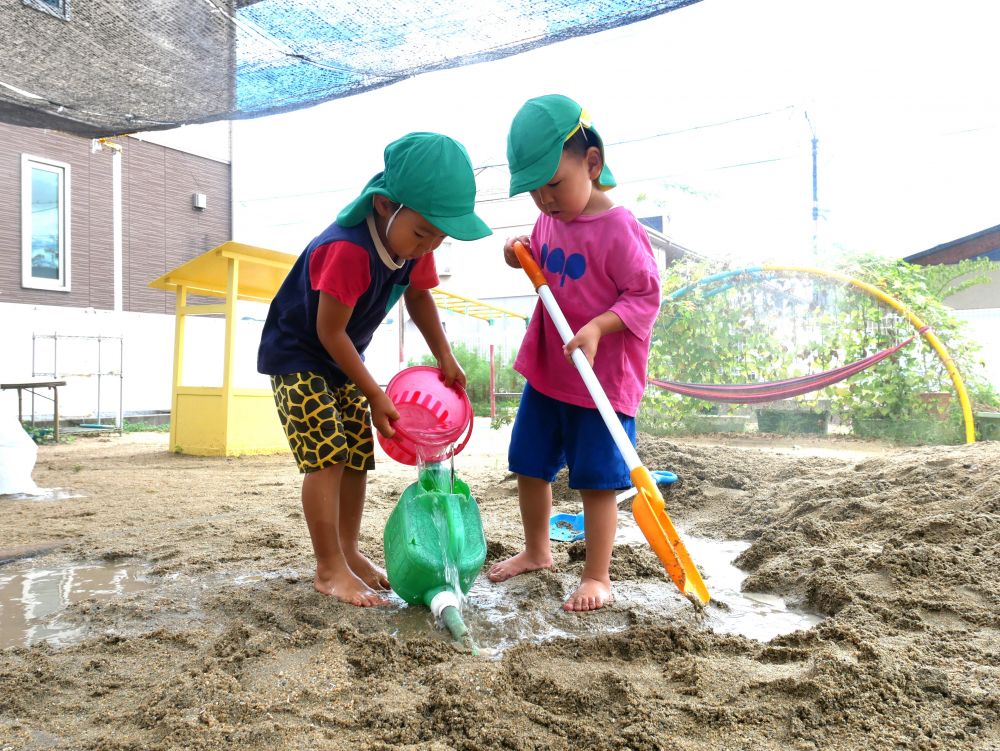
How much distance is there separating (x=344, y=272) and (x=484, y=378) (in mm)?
8912

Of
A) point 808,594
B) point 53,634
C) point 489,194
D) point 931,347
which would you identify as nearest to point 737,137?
point 489,194

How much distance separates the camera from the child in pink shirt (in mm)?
1881

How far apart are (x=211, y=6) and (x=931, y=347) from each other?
204 inches

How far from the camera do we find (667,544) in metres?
1.72

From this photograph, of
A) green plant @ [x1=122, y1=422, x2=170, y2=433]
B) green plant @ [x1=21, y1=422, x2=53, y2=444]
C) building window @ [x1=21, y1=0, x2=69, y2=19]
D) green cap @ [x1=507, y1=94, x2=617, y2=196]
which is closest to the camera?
green cap @ [x1=507, y1=94, x2=617, y2=196]

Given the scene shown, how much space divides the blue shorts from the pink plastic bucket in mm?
181

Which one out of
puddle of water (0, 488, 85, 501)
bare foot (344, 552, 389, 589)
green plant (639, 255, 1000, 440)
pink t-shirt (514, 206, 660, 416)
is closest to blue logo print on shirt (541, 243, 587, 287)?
pink t-shirt (514, 206, 660, 416)

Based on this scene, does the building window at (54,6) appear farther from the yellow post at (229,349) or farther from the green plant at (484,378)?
the green plant at (484,378)

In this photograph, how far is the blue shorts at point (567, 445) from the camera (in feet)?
6.41

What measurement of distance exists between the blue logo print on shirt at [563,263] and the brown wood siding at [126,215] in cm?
744

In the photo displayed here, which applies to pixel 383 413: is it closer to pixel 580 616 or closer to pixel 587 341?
pixel 587 341

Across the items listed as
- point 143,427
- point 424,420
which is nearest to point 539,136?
point 424,420

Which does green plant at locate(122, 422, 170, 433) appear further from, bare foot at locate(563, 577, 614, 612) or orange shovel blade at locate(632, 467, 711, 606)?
orange shovel blade at locate(632, 467, 711, 606)

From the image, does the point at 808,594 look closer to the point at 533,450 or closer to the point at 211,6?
the point at 533,450
